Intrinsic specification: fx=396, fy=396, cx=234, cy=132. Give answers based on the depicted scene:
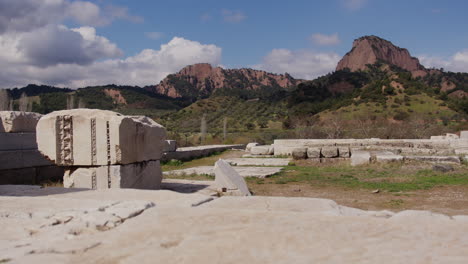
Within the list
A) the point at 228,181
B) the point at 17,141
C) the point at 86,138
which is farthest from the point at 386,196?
the point at 17,141

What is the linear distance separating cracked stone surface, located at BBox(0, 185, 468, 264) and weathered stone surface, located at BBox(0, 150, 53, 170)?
413 centimetres

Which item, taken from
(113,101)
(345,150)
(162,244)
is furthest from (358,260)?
(113,101)

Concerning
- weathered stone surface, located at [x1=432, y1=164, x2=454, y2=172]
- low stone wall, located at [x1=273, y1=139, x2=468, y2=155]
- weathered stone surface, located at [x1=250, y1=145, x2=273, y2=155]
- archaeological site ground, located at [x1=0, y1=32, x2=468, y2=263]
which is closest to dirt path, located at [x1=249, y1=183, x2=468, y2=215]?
archaeological site ground, located at [x1=0, y1=32, x2=468, y2=263]

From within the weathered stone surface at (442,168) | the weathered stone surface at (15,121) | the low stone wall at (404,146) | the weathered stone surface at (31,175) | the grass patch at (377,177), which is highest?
the weathered stone surface at (15,121)

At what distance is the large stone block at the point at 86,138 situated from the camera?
22.5ft

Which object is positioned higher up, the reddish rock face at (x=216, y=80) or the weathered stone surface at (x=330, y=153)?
the reddish rock face at (x=216, y=80)

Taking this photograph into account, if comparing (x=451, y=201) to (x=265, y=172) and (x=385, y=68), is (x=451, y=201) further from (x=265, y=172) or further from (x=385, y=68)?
(x=385, y=68)

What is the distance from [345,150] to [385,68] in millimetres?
67196

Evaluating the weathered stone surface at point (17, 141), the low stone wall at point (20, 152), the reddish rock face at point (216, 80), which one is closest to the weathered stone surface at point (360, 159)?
the low stone wall at point (20, 152)

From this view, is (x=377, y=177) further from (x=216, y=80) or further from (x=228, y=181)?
(x=216, y=80)

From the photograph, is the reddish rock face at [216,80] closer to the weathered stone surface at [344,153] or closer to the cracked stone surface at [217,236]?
the weathered stone surface at [344,153]

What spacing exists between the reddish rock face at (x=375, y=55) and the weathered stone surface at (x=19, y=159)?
3933 inches

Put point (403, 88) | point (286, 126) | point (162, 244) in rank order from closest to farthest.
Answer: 1. point (162, 244)
2. point (286, 126)
3. point (403, 88)

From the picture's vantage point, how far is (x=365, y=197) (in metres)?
8.05
